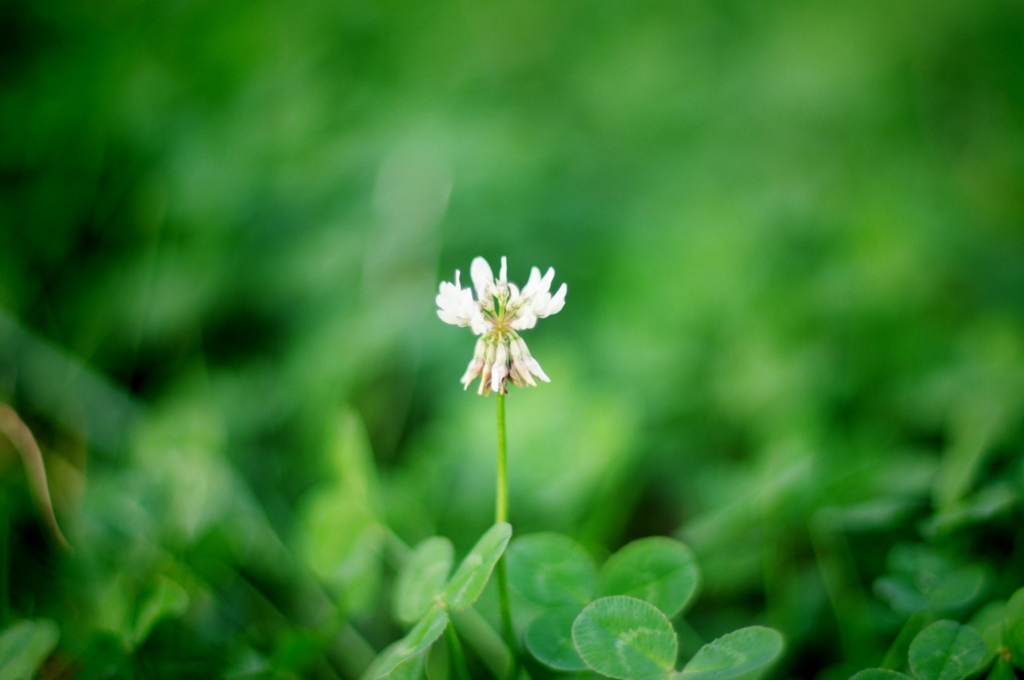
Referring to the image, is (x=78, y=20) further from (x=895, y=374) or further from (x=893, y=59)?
(x=893, y=59)

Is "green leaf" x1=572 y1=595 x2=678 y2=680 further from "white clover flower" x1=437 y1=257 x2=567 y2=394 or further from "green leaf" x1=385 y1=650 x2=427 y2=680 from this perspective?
"white clover flower" x1=437 y1=257 x2=567 y2=394

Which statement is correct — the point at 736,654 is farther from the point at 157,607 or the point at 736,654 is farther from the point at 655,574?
the point at 157,607

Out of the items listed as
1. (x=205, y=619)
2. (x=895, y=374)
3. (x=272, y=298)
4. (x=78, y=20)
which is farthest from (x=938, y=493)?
(x=78, y=20)

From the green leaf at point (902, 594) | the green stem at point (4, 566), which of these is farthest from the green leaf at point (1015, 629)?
the green stem at point (4, 566)

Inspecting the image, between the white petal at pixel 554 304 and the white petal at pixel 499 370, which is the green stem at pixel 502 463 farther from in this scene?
the white petal at pixel 554 304

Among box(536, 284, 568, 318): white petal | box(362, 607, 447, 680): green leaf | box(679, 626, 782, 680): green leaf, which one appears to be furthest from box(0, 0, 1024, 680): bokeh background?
box(536, 284, 568, 318): white petal

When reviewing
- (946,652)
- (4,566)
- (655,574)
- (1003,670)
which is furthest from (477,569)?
(4,566)

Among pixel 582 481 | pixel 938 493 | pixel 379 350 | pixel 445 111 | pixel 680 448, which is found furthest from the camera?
pixel 445 111
